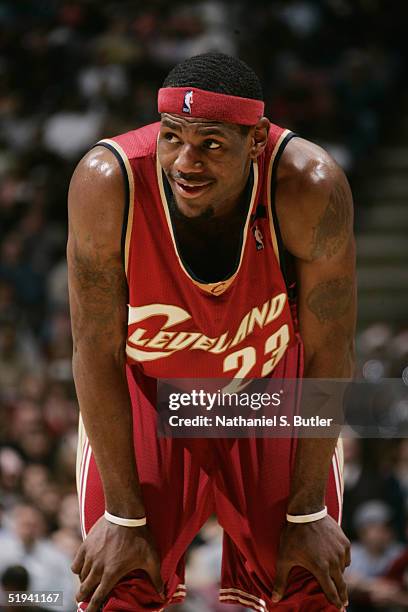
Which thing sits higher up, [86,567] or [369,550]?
[86,567]

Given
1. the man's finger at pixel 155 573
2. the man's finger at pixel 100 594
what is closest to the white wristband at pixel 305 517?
the man's finger at pixel 155 573

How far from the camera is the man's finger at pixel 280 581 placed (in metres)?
2.70

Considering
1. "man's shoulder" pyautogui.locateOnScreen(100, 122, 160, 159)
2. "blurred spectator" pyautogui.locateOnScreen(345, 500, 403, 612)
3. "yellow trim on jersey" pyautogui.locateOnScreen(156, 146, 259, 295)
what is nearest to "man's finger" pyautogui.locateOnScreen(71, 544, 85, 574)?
"yellow trim on jersey" pyautogui.locateOnScreen(156, 146, 259, 295)

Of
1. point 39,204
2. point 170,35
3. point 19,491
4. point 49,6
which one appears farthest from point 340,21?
point 19,491

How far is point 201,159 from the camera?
2324 millimetres

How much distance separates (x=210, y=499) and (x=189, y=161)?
99 cm

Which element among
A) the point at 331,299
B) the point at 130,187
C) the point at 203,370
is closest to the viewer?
the point at 130,187

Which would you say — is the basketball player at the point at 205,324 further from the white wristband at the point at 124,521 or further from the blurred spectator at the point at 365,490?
the blurred spectator at the point at 365,490

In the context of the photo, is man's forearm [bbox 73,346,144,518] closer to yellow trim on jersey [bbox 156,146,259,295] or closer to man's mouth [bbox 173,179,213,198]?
yellow trim on jersey [bbox 156,146,259,295]

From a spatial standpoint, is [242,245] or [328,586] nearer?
[242,245]

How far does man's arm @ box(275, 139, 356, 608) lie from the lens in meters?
2.45

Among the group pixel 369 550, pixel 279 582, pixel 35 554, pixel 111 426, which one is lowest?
pixel 369 550

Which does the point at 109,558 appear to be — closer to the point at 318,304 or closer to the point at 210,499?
the point at 210,499

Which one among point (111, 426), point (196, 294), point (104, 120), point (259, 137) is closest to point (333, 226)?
point (259, 137)
